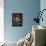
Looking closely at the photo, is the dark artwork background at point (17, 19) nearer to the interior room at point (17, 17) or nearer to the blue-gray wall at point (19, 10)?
the interior room at point (17, 17)

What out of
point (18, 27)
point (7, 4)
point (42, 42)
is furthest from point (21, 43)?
point (7, 4)

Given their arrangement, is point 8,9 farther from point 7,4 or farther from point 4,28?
point 4,28

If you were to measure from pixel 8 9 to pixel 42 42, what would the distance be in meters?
3.10

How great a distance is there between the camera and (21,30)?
18.4 ft

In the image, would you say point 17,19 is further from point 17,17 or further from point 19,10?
point 19,10

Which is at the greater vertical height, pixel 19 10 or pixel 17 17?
pixel 19 10

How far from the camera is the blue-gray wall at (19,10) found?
5520 millimetres

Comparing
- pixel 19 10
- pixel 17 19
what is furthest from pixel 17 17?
pixel 19 10

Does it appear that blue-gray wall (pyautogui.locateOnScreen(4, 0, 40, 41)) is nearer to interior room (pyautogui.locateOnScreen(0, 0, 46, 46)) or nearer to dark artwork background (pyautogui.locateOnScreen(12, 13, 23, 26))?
interior room (pyautogui.locateOnScreen(0, 0, 46, 46))

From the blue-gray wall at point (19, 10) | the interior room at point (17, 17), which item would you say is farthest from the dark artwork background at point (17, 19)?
the blue-gray wall at point (19, 10)

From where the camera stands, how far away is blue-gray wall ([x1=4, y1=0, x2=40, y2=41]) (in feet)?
18.1

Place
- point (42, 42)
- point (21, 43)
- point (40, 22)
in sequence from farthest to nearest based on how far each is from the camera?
1. point (40, 22)
2. point (21, 43)
3. point (42, 42)

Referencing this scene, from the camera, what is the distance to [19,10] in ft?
18.2

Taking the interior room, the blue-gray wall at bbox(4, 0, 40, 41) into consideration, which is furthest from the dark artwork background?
the blue-gray wall at bbox(4, 0, 40, 41)
